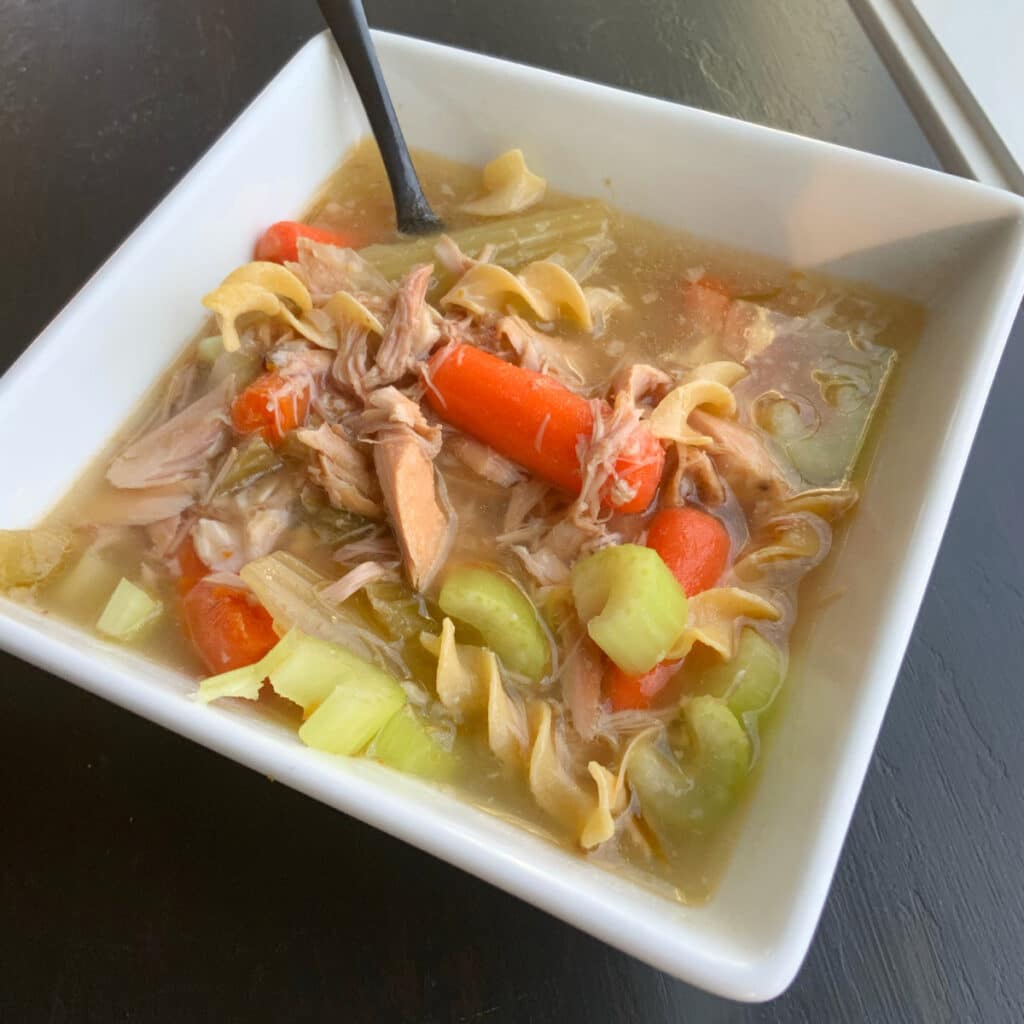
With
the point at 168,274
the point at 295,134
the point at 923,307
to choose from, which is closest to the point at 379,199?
the point at 295,134

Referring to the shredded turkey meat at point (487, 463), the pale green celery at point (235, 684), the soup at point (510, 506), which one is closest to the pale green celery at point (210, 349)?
the soup at point (510, 506)

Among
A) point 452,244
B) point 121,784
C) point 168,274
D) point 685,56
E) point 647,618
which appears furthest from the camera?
point 685,56

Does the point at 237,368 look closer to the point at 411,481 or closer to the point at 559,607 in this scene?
the point at 411,481

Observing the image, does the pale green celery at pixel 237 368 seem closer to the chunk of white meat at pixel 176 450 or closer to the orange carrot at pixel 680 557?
the chunk of white meat at pixel 176 450

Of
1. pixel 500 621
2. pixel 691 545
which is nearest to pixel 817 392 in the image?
Answer: pixel 691 545

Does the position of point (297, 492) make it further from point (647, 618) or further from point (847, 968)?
point (847, 968)

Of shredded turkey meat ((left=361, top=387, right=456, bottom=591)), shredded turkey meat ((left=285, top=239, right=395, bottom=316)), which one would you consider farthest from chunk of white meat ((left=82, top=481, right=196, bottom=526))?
shredded turkey meat ((left=285, top=239, right=395, bottom=316))

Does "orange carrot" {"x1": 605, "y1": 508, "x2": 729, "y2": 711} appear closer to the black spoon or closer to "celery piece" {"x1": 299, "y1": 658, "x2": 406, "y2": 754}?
"celery piece" {"x1": 299, "y1": 658, "x2": 406, "y2": 754}
